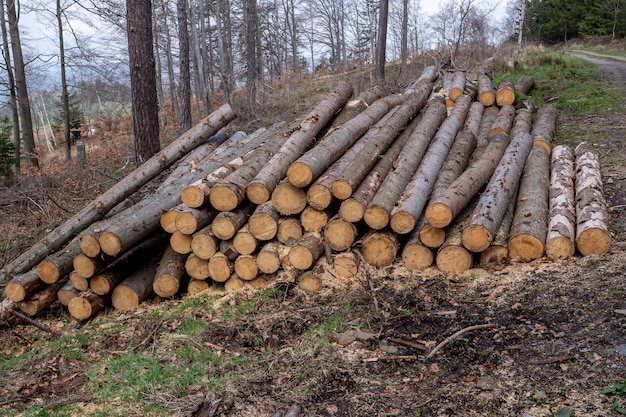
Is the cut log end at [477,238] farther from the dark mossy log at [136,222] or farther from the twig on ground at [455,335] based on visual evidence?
the dark mossy log at [136,222]

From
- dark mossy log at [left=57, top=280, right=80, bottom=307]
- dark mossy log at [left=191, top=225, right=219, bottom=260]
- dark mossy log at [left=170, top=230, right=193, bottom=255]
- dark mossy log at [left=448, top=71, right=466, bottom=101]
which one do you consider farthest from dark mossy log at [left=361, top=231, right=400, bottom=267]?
dark mossy log at [left=448, top=71, right=466, bottom=101]

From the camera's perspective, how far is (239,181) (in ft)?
19.1

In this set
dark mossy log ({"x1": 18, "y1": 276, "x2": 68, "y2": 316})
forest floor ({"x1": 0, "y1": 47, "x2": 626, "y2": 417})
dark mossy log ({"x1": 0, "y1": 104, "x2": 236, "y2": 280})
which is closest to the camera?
forest floor ({"x1": 0, "y1": 47, "x2": 626, "y2": 417})

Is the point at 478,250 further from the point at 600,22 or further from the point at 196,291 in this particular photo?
the point at 600,22

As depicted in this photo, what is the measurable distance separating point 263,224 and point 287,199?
1.40 ft

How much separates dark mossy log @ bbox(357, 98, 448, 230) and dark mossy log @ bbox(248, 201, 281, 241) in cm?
112

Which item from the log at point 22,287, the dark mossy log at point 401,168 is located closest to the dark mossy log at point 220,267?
the dark mossy log at point 401,168

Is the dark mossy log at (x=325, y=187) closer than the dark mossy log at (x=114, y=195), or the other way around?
the dark mossy log at (x=325, y=187)

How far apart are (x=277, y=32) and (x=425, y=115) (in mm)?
28405

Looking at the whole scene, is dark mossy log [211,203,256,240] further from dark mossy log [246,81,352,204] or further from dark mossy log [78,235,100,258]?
dark mossy log [78,235,100,258]

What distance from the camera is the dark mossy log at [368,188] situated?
17.6 feet

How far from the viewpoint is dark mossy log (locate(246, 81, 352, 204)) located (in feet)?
18.9

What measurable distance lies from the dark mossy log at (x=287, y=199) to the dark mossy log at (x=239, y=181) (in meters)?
0.47

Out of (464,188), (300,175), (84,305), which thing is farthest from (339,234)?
(84,305)
